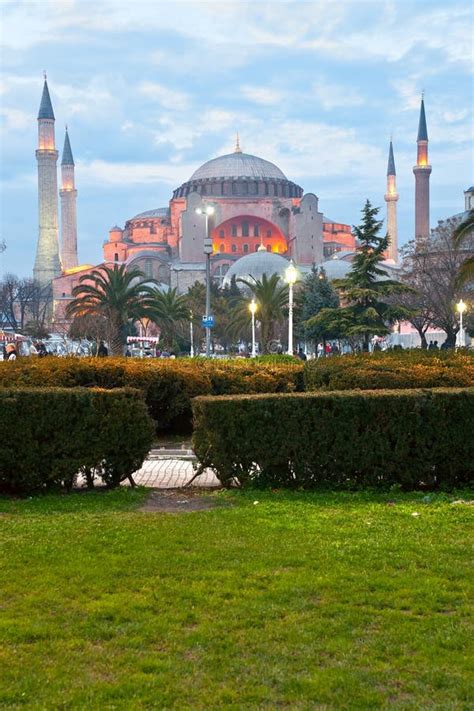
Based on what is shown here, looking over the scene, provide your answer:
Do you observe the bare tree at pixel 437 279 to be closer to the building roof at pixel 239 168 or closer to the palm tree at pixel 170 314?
the palm tree at pixel 170 314

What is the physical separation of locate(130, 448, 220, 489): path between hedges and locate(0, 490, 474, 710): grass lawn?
7.34 ft

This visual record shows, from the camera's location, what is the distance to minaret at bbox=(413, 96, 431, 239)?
258 ft

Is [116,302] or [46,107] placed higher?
[46,107]

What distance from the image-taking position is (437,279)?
4009 cm

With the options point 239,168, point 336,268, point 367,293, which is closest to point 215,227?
point 239,168

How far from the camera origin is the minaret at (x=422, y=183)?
78500 millimetres

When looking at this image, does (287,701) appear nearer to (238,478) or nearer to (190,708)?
(190,708)

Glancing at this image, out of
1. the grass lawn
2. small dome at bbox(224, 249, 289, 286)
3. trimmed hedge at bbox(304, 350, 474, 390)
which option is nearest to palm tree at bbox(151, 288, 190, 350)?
trimmed hedge at bbox(304, 350, 474, 390)

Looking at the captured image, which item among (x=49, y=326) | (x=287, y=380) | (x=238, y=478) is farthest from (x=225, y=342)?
(x=238, y=478)

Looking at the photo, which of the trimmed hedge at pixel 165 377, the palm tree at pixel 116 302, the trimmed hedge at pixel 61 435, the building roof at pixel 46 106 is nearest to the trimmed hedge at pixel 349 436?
the trimmed hedge at pixel 61 435

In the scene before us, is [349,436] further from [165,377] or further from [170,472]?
[165,377]

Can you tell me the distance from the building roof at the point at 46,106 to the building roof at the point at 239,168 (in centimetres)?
2086

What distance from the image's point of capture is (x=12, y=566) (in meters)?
5.01

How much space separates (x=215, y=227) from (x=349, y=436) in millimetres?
90328
